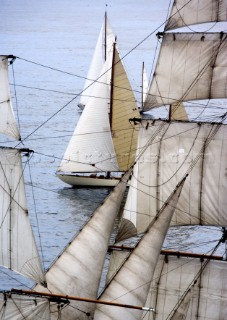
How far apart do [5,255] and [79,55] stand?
144985 millimetres

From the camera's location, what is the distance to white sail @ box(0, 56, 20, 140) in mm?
52656

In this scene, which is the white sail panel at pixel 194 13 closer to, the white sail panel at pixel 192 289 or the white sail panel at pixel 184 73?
the white sail panel at pixel 184 73

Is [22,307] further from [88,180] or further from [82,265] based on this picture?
[88,180]

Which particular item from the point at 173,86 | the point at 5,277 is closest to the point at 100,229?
the point at 173,86

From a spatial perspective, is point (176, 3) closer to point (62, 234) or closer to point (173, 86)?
point (173, 86)

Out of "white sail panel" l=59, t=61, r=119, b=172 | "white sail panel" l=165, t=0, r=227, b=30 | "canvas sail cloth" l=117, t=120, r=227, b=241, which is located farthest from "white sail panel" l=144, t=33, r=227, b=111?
"white sail panel" l=59, t=61, r=119, b=172

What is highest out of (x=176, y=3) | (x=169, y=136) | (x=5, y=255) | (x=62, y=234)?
(x=176, y=3)

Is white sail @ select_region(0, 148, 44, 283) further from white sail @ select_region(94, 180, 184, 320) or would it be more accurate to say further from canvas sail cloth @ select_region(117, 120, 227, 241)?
canvas sail cloth @ select_region(117, 120, 227, 241)

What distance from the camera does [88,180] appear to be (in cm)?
9306

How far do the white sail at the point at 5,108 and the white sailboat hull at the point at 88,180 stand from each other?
3937 centimetres

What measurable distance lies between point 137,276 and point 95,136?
37.1 metres

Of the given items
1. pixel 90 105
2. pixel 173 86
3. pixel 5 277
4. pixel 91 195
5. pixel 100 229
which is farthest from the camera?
pixel 91 195

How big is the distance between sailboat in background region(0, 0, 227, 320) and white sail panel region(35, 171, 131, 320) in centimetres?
4

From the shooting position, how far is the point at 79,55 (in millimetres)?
196000
